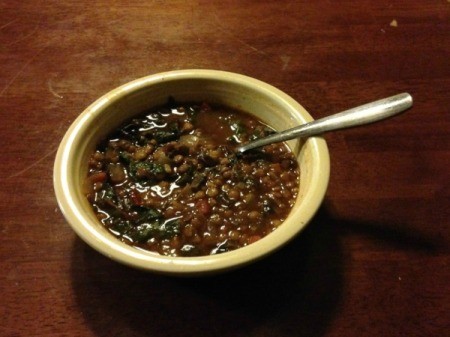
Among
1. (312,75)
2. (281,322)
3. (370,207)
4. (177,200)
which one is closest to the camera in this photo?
(281,322)

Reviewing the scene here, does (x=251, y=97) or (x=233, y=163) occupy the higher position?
(x=251, y=97)

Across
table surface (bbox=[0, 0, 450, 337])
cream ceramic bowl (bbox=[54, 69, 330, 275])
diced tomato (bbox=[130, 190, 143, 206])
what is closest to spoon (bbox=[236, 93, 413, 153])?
cream ceramic bowl (bbox=[54, 69, 330, 275])

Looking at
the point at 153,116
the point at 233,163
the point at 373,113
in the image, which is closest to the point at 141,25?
the point at 153,116

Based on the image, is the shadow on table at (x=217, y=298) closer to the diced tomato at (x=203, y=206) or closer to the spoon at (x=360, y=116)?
the diced tomato at (x=203, y=206)

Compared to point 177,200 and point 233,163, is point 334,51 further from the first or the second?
point 177,200

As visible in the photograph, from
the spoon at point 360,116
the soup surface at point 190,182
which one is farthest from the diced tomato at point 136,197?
the spoon at point 360,116

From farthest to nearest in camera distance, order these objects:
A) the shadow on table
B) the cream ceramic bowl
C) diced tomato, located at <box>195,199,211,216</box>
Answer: diced tomato, located at <box>195,199,211,216</box> < the shadow on table < the cream ceramic bowl

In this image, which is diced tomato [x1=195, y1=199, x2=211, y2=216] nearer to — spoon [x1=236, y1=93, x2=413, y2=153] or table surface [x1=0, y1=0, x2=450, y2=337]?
table surface [x1=0, y1=0, x2=450, y2=337]

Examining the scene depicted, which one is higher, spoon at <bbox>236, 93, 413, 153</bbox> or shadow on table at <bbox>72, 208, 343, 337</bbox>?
spoon at <bbox>236, 93, 413, 153</bbox>
